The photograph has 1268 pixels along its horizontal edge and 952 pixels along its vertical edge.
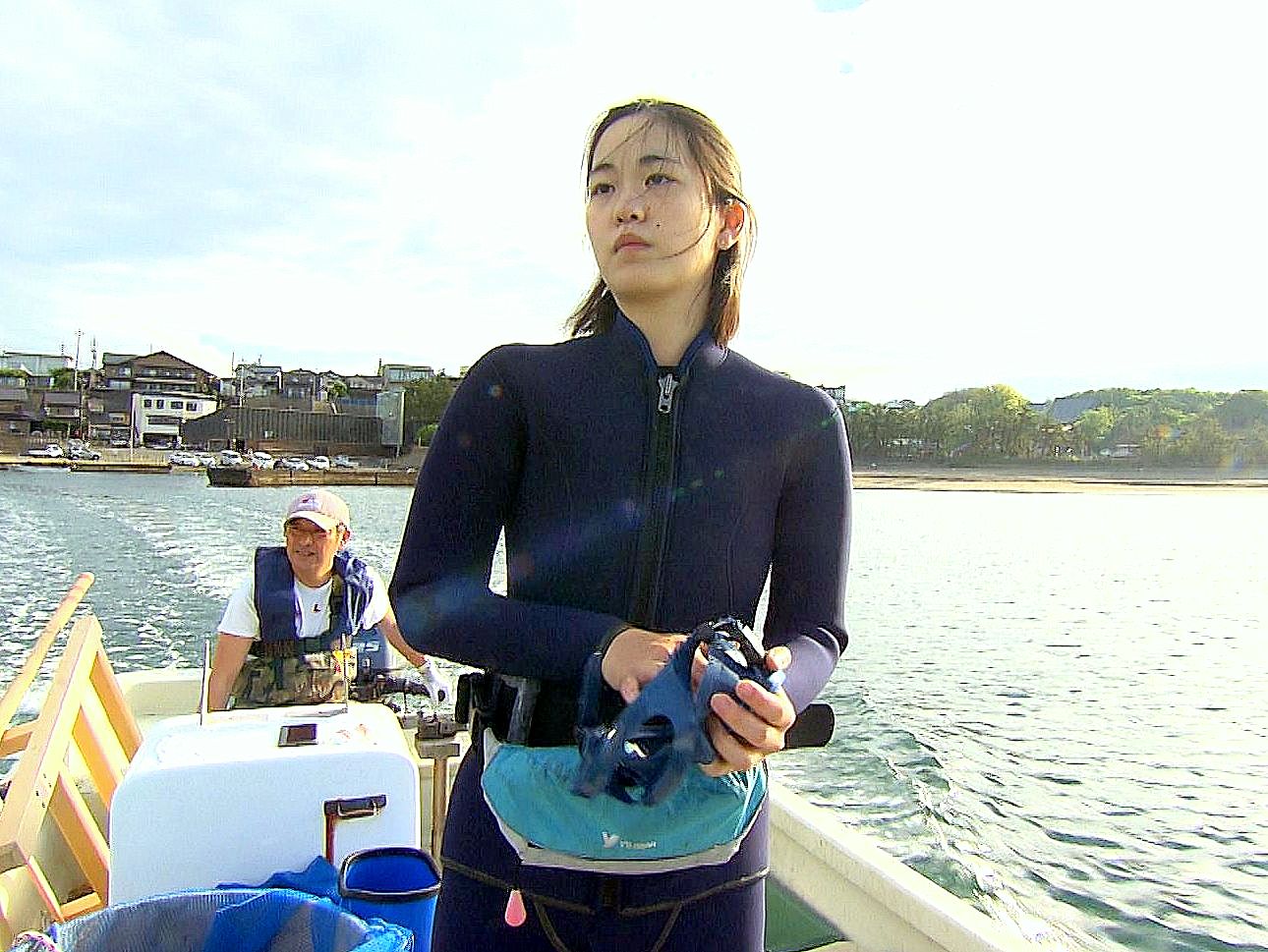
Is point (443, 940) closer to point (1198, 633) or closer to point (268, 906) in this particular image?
point (268, 906)

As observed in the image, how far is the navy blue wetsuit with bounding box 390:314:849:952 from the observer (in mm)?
1182

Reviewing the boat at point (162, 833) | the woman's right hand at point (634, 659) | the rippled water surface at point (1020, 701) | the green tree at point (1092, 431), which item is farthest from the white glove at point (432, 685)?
the green tree at point (1092, 431)

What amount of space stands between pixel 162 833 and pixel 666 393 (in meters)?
1.53

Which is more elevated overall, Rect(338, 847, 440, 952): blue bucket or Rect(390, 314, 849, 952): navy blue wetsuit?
Rect(390, 314, 849, 952): navy blue wetsuit

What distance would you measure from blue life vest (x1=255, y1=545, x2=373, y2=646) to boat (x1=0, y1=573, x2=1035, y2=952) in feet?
1.74

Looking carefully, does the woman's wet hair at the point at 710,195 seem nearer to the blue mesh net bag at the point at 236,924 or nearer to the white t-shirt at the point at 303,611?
the blue mesh net bag at the point at 236,924

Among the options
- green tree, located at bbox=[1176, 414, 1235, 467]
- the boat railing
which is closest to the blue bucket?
the boat railing

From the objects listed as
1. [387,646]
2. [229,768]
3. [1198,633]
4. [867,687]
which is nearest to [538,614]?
[229,768]

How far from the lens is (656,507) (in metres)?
1.25

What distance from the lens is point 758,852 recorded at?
4.25 feet

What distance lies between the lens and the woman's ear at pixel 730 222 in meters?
1.34

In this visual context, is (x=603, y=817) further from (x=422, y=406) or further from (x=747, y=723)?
(x=422, y=406)

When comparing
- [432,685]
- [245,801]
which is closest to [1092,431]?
[432,685]

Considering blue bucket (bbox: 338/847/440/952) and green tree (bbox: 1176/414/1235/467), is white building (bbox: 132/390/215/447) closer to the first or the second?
green tree (bbox: 1176/414/1235/467)
